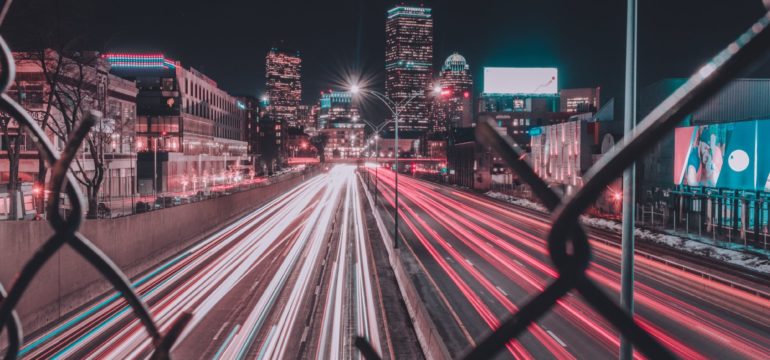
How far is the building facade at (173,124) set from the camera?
8019 cm

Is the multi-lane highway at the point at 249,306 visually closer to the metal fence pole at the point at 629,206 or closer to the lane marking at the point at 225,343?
the lane marking at the point at 225,343

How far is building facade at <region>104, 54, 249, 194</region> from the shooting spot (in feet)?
263

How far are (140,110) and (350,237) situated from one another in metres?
67.2

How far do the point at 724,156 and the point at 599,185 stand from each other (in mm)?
44228

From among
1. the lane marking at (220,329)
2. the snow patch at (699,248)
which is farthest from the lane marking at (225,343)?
the snow patch at (699,248)

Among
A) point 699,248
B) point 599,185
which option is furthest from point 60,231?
point 699,248

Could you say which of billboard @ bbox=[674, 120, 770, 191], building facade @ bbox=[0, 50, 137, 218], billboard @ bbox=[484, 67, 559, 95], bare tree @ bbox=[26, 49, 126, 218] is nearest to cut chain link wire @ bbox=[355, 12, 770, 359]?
building facade @ bbox=[0, 50, 137, 218]

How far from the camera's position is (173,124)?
87.5 metres

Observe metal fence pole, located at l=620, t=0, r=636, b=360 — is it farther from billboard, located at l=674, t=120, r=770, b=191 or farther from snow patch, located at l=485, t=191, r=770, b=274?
billboard, located at l=674, t=120, r=770, b=191

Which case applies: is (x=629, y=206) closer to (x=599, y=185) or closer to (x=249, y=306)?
(x=599, y=185)

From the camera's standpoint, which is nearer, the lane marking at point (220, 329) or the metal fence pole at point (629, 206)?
the metal fence pole at point (629, 206)

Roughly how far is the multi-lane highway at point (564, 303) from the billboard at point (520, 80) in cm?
8405

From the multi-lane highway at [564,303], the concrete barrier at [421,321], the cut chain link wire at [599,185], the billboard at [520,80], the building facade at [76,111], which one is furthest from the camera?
the billboard at [520,80]

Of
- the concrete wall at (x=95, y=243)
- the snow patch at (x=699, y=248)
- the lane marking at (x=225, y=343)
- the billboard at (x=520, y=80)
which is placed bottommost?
the lane marking at (x=225, y=343)
